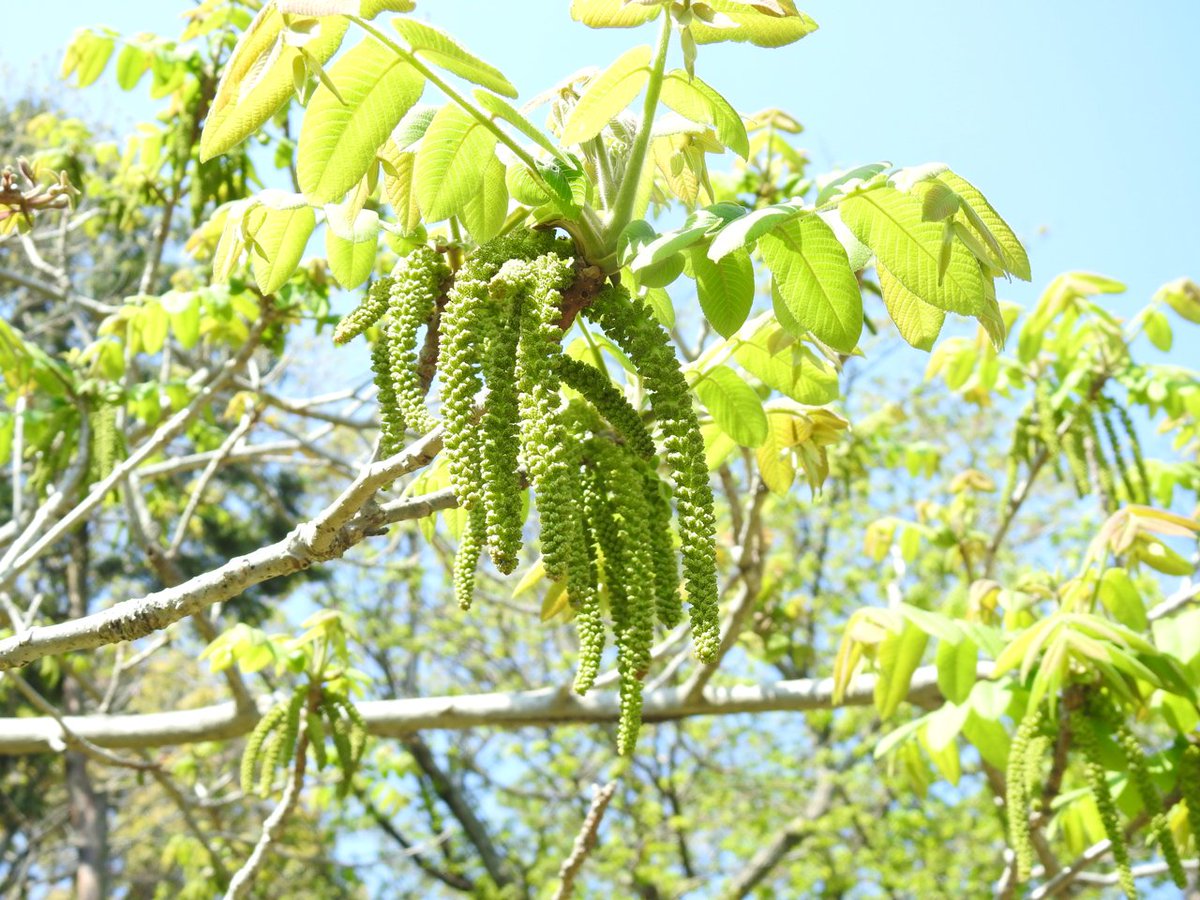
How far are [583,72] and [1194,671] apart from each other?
257 centimetres

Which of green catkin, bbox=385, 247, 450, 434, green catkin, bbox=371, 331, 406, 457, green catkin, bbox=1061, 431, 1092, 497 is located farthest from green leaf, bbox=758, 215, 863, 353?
green catkin, bbox=1061, 431, 1092, 497

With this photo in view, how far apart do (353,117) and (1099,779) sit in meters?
2.61

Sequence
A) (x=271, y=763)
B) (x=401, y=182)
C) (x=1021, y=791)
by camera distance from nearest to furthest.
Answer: (x=401, y=182) < (x=1021, y=791) < (x=271, y=763)

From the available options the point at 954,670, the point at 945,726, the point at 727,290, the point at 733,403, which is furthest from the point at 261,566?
the point at 945,726

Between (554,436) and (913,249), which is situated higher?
(913,249)

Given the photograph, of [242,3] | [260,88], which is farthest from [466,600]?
[242,3]

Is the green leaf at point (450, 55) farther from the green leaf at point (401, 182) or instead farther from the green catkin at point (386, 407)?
the green catkin at point (386, 407)

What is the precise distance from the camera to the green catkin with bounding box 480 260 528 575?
1.52 metres

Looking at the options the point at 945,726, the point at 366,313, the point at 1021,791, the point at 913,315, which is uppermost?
the point at 366,313

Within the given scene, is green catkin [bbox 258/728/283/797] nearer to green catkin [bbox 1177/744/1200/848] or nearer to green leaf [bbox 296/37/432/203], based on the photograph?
green leaf [bbox 296/37/432/203]

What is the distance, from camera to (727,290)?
1.95m

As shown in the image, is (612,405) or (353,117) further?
(612,405)

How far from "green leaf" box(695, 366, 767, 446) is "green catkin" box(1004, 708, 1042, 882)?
1377mm

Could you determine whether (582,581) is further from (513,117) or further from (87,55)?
(87,55)
